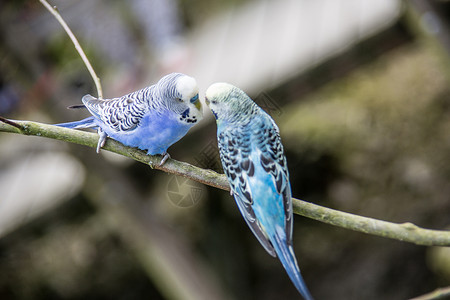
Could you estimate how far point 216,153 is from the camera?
92 centimetres

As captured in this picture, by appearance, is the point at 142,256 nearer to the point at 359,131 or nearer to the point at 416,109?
the point at 359,131

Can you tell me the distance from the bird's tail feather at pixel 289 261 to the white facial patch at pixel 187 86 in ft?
1.33

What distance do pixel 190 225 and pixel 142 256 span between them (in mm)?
→ 1137

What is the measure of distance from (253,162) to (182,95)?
350mm

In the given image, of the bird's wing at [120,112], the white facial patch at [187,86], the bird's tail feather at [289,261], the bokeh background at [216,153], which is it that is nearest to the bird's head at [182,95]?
the white facial patch at [187,86]

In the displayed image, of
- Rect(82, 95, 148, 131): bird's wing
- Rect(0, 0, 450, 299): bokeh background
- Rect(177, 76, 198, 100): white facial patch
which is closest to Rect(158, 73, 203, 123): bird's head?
Rect(177, 76, 198, 100): white facial patch

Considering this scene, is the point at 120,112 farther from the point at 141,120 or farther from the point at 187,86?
the point at 187,86

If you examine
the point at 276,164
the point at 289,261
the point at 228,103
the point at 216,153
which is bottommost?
the point at 289,261

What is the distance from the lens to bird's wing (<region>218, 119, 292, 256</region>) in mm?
1010

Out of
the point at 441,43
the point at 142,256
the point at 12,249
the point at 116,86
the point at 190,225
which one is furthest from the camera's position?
the point at 190,225

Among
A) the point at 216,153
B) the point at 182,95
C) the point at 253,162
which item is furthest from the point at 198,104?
the point at 253,162

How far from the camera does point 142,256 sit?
2639 millimetres

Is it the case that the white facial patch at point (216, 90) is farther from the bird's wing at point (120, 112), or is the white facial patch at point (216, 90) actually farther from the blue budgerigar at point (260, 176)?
the bird's wing at point (120, 112)

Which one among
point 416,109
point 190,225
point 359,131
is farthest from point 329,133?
point 190,225
